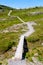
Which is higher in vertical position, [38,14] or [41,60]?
[41,60]

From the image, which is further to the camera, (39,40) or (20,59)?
(39,40)

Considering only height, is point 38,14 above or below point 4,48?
below

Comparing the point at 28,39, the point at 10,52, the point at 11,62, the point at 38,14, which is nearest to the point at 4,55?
the point at 10,52

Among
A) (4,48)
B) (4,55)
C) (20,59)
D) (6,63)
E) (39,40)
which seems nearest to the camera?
(6,63)

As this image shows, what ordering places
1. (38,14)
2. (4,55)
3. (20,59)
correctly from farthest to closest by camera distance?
(38,14) < (4,55) < (20,59)

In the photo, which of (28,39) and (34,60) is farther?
(28,39)

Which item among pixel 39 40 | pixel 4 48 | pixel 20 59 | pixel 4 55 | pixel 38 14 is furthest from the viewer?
pixel 38 14

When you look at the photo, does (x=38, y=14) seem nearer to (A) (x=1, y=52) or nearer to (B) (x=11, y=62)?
(A) (x=1, y=52)

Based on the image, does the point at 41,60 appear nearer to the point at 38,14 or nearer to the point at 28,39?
the point at 28,39

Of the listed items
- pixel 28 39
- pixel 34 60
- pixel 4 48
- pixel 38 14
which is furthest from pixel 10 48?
pixel 38 14
